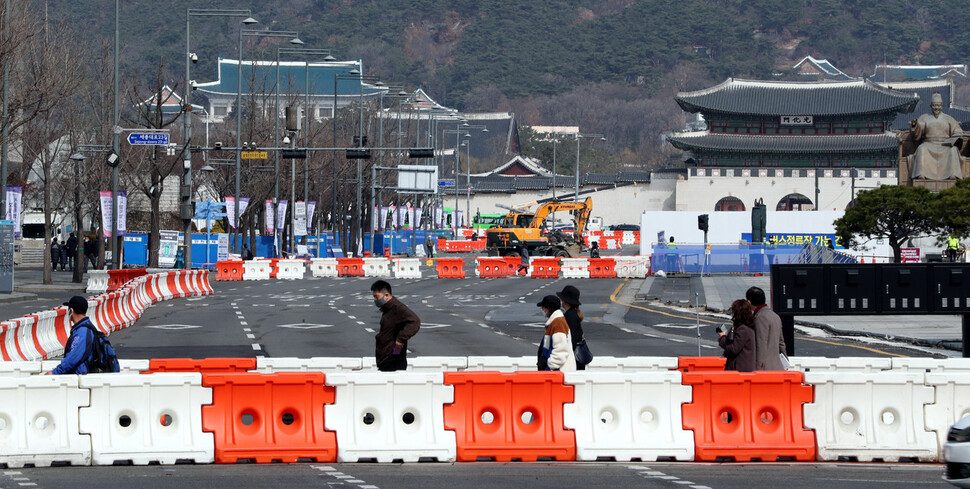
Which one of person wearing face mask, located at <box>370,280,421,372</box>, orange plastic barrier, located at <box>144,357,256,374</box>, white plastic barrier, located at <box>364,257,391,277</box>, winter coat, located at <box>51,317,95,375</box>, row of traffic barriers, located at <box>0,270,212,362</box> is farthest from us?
white plastic barrier, located at <box>364,257,391,277</box>

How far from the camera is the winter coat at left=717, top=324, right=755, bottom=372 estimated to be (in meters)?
13.4

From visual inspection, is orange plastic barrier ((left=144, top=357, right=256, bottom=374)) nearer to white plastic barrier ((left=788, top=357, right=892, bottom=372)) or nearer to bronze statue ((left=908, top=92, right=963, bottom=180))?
white plastic barrier ((left=788, top=357, right=892, bottom=372))

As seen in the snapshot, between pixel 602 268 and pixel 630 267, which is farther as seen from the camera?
pixel 630 267

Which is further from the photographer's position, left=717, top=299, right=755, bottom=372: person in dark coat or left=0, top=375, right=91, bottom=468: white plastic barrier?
left=717, top=299, right=755, bottom=372: person in dark coat

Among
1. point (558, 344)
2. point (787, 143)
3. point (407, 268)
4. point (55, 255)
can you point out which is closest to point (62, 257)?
point (55, 255)

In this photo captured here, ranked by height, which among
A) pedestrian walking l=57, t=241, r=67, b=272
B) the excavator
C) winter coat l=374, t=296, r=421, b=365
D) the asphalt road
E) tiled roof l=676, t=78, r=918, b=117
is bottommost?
the asphalt road

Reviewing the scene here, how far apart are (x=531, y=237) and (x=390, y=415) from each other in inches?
2880

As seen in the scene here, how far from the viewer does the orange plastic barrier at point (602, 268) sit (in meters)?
59.9

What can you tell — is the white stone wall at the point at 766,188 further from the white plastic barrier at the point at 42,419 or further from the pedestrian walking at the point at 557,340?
the white plastic barrier at the point at 42,419

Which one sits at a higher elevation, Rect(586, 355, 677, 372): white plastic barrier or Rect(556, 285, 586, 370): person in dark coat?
Rect(556, 285, 586, 370): person in dark coat

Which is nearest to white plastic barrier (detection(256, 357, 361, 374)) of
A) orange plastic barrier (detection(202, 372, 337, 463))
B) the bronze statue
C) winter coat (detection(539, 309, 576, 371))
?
orange plastic barrier (detection(202, 372, 337, 463))

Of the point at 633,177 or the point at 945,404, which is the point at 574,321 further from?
the point at 633,177

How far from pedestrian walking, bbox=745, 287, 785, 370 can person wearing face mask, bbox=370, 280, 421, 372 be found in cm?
332

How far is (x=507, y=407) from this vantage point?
41.5 feet
